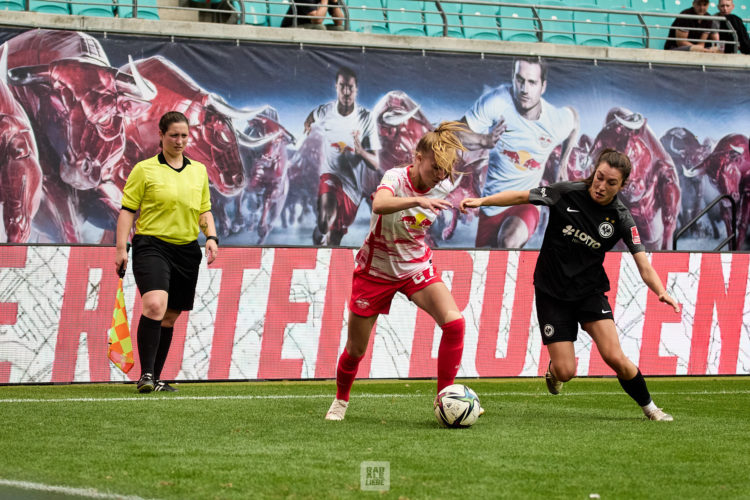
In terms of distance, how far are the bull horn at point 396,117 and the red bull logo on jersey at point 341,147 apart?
0.75 metres

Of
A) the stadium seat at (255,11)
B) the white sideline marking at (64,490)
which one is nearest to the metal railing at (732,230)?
the stadium seat at (255,11)

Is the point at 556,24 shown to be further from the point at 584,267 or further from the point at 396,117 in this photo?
the point at 584,267

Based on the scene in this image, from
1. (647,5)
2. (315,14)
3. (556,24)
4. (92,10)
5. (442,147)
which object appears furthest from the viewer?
(647,5)

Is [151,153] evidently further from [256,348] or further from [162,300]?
[162,300]

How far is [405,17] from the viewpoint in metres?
18.3

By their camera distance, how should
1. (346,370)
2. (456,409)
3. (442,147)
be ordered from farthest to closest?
(346,370)
(456,409)
(442,147)

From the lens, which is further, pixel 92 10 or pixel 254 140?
pixel 92 10

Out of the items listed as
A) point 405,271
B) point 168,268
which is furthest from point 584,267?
point 168,268

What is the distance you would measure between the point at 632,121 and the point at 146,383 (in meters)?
10.8

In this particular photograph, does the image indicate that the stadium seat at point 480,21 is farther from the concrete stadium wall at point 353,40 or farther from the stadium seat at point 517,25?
the concrete stadium wall at point 353,40

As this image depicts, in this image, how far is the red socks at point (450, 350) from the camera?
7605 mm

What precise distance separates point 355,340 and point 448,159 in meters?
1.50

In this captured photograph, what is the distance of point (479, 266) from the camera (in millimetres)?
12250

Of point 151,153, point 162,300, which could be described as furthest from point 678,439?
point 151,153
